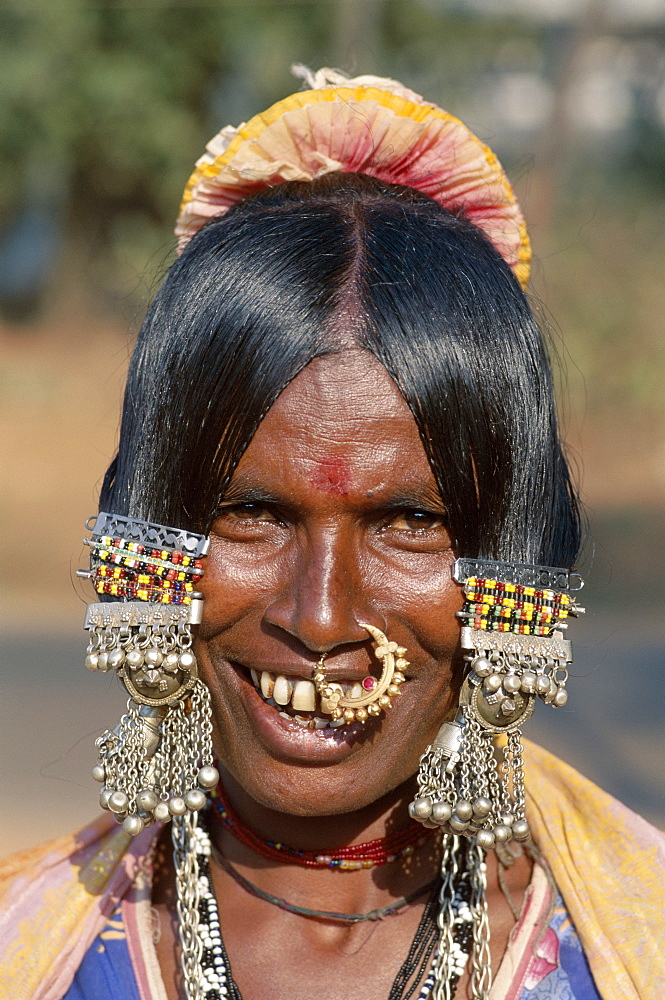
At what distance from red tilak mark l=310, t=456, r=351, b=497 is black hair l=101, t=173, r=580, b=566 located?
15cm

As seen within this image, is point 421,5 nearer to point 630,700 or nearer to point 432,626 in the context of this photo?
point 630,700

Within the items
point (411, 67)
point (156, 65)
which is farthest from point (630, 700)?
point (156, 65)

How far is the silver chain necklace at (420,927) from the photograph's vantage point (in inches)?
85.2

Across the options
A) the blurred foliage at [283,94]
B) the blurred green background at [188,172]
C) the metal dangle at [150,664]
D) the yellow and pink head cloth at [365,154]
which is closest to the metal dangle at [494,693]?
the metal dangle at [150,664]

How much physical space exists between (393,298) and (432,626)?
63 cm

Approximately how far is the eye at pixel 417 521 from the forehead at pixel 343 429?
87mm

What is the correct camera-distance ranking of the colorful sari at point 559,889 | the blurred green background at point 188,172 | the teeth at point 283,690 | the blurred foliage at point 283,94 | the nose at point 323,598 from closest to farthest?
the nose at point 323,598, the teeth at point 283,690, the colorful sari at point 559,889, the blurred green background at point 188,172, the blurred foliage at point 283,94

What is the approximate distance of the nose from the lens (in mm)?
1895

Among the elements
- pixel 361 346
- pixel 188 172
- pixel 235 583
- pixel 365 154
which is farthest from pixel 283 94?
pixel 235 583

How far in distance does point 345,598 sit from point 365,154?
3.29ft

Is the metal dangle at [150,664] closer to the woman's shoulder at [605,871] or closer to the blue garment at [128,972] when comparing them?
the blue garment at [128,972]

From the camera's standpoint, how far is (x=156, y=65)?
49.1 feet

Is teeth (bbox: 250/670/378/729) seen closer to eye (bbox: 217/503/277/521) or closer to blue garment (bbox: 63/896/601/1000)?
eye (bbox: 217/503/277/521)

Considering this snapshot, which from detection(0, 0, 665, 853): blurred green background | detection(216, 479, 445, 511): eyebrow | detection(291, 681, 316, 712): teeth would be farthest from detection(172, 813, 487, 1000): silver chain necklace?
detection(0, 0, 665, 853): blurred green background
